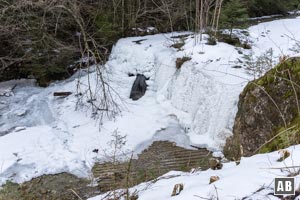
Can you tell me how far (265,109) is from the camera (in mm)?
4492

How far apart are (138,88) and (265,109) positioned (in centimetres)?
402

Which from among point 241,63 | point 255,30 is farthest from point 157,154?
point 255,30

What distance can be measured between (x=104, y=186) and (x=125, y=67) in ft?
13.9

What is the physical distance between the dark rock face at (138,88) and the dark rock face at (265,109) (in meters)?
3.20

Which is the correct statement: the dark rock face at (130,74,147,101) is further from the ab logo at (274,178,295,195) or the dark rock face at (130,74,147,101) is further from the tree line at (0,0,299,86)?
the ab logo at (274,178,295,195)

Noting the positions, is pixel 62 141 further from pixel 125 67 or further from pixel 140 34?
pixel 140 34

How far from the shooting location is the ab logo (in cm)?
187

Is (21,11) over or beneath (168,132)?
over

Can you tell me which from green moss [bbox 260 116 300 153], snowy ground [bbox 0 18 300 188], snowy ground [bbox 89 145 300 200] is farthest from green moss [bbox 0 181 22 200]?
green moss [bbox 260 116 300 153]

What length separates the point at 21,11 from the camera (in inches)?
327

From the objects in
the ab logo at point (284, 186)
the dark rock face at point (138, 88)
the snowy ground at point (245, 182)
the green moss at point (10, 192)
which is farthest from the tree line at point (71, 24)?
the ab logo at point (284, 186)

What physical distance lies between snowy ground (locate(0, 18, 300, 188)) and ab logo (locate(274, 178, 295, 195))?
341 centimetres

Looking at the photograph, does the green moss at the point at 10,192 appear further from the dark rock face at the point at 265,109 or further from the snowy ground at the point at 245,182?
the dark rock face at the point at 265,109

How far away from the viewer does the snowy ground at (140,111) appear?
19.5 feet
